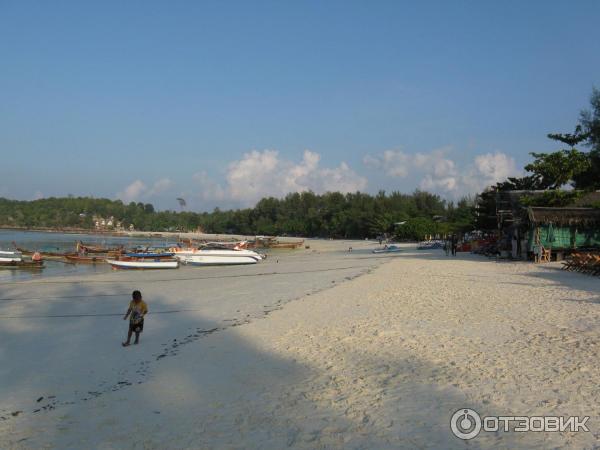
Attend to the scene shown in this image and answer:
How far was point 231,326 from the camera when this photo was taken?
453 inches

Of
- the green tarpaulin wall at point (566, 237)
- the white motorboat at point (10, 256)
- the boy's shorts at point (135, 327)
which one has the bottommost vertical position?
the white motorboat at point (10, 256)

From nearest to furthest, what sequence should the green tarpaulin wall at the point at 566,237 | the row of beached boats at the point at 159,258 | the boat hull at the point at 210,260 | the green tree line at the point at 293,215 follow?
the green tarpaulin wall at the point at 566,237
the row of beached boats at the point at 159,258
the boat hull at the point at 210,260
the green tree line at the point at 293,215

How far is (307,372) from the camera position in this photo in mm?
7629

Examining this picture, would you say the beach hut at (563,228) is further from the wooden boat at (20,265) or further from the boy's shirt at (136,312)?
the wooden boat at (20,265)

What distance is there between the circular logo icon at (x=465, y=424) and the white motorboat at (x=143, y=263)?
31.1 meters

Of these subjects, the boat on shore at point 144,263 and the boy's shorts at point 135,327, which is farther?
the boat on shore at point 144,263

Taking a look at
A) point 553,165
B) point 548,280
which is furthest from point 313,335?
point 553,165

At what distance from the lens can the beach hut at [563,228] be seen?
2431 cm

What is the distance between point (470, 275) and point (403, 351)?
12355 mm

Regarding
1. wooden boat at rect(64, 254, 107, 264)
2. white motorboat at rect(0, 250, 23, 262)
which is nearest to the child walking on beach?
white motorboat at rect(0, 250, 23, 262)

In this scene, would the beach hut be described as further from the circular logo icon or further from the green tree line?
the green tree line

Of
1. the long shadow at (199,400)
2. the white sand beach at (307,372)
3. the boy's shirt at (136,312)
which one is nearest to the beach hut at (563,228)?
the white sand beach at (307,372)

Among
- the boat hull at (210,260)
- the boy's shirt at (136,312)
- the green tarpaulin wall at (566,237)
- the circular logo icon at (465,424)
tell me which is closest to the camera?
→ the circular logo icon at (465,424)

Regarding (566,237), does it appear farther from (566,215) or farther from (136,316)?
(136,316)
